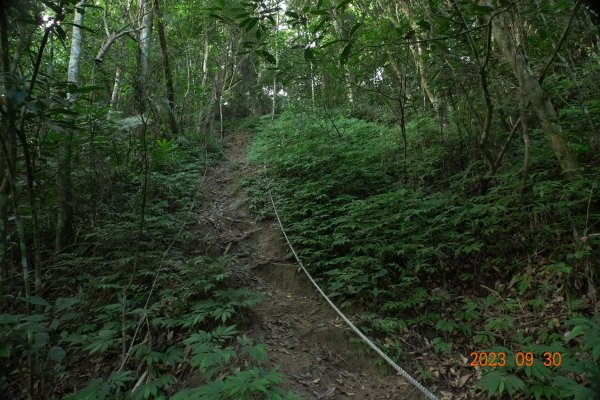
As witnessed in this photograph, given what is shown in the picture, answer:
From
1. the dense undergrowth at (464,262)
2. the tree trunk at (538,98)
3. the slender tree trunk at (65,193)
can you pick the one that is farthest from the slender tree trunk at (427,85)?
the slender tree trunk at (65,193)

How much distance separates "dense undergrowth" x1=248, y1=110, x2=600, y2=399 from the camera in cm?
323

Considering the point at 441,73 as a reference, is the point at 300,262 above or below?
below

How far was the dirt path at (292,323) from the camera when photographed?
3.49 meters

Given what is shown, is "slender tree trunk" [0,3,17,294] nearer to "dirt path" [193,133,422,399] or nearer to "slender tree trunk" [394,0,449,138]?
"dirt path" [193,133,422,399]

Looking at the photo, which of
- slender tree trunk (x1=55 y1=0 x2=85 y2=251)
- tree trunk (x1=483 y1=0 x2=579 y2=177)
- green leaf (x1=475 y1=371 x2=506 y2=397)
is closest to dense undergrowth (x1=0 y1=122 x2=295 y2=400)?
slender tree trunk (x1=55 y1=0 x2=85 y2=251)

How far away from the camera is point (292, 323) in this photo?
4469mm

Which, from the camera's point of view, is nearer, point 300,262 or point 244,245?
point 300,262

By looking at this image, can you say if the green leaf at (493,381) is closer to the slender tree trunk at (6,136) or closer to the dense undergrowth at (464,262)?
the dense undergrowth at (464,262)

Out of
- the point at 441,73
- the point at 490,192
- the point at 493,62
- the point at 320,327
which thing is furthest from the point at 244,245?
the point at 493,62

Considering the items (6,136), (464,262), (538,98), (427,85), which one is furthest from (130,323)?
(427,85)

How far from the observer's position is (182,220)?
636 cm

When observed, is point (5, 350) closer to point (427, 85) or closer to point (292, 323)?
point (292, 323)

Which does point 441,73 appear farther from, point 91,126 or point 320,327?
point 91,126

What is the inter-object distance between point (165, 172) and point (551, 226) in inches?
302
